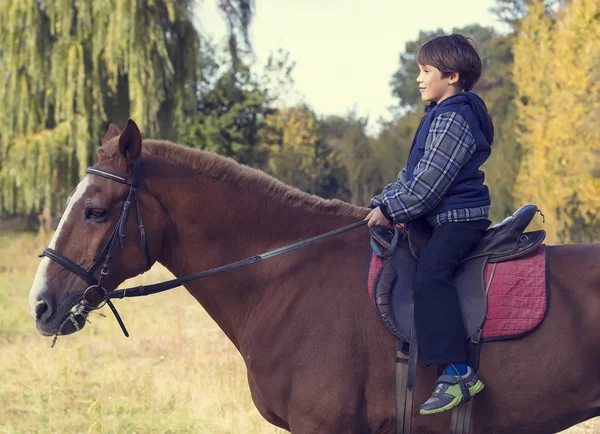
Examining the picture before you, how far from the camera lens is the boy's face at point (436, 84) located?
10.2 ft

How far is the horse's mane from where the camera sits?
3217mm

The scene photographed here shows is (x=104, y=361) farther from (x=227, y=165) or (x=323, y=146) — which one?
(x=323, y=146)

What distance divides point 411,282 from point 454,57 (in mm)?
1084

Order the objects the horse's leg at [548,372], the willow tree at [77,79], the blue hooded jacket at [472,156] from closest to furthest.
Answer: the horse's leg at [548,372]
the blue hooded jacket at [472,156]
the willow tree at [77,79]

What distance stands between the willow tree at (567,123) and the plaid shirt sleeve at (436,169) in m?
11.5

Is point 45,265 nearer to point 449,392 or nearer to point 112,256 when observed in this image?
point 112,256

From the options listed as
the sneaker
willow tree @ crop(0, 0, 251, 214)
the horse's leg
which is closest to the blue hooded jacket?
the horse's leg

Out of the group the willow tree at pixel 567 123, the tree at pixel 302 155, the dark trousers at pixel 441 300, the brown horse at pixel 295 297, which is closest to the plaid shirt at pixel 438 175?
the dark trousers at pixel 441 300

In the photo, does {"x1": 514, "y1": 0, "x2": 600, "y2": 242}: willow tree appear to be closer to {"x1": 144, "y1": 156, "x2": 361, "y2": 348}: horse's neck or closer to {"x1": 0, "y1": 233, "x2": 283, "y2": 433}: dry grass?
{"x1": 0, "y1": 233, "x2": 283, "y2": 433}: dry grass

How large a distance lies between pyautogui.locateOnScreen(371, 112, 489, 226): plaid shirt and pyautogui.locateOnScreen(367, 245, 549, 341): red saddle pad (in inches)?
11.2

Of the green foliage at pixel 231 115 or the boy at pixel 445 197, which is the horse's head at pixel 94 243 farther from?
the green foliage at pixel 231 115

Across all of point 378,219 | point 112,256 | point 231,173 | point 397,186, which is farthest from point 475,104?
point 112,256

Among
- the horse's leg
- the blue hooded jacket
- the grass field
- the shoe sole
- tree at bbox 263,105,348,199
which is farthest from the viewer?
tree at bbox 263,105,348,199

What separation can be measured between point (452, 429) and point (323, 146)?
3157cm
